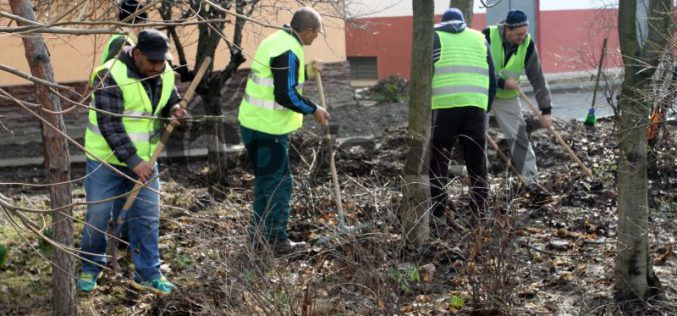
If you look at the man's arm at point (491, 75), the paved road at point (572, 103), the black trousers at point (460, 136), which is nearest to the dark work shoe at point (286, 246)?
the black trousers at point (460, 136)

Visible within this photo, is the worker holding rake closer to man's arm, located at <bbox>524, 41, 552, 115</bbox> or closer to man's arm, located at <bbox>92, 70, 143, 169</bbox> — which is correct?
man's arm, located at <bbox>92, 70, 143, 169</bbox>

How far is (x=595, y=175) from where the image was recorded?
862 centimetres

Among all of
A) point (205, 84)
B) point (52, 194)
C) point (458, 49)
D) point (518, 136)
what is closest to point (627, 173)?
point (458, 49)

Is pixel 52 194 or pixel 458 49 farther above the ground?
pixel 458 49

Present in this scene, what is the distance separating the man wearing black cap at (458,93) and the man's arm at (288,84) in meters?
1.18

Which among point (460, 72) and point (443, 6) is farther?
point (443, 6)

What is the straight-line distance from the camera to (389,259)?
Answer: 15.7 feet

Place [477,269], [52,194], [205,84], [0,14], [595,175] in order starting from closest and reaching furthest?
1. [0,14]
2. [477,269]
3. [52,194]
4. [595,175]
5. [205,84]

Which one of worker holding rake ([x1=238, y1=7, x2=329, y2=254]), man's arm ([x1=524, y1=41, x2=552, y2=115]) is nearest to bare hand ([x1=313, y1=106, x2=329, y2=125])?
worker holding rake ([x1=238, y1=7, x2=329, y2=254])

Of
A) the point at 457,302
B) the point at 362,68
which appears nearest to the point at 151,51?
the point at 457,302

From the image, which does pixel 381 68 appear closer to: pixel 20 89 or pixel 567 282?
pixel 20 89

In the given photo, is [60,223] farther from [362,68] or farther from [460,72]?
[362,68]

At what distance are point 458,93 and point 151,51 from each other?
256 centimetres

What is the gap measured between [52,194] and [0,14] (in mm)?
2224
